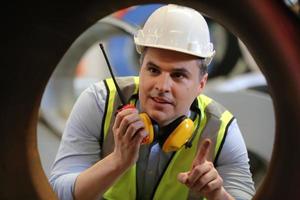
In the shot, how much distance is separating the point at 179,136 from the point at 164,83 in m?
0.10

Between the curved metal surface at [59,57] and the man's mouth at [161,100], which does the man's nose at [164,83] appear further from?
the curved metal surface at [59,57]

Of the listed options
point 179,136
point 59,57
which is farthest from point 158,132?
point 59,57

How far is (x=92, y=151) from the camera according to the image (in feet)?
3.46

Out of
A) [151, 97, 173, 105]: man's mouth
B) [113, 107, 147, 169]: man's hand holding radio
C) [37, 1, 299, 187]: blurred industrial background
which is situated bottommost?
[37, 1, 299, 187]: blurred industrial background

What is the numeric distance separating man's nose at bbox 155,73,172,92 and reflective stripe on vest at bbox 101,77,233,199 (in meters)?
0.13

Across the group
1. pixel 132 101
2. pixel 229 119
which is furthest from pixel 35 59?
pixel 229 119

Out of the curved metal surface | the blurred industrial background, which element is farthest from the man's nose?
the blurred industrial background

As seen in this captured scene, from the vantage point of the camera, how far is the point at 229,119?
43.4 inches

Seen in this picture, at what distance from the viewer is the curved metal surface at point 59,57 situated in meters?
0.60

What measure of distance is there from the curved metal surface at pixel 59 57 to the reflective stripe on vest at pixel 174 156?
0.95 ft

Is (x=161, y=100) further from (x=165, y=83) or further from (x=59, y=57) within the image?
(x=59, y=57)

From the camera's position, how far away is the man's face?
Result: 3.08ft

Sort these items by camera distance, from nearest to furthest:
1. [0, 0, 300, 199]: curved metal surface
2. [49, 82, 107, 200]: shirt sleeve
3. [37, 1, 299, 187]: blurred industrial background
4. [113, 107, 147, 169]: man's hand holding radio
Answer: [0, 0, 300, 199]: curved metal surface
[113, 107, 147, 169]: man's hand holding radio
[49, 82, 107, 200]: shirt sleeve
[37, 1, 299, 187]: blurred industrial background

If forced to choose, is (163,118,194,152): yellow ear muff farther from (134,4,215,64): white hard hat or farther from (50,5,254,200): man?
(134,4,215,64): white hard hat
